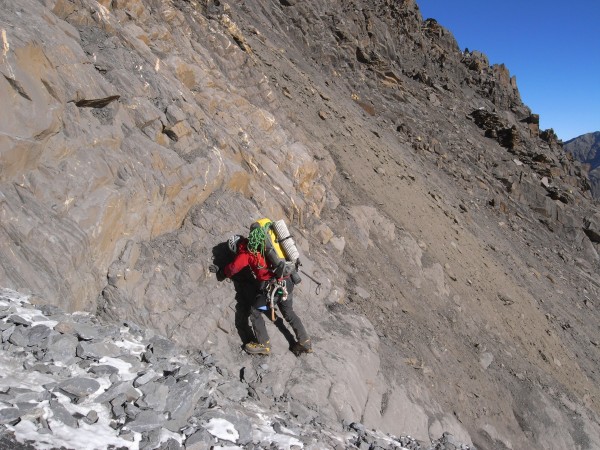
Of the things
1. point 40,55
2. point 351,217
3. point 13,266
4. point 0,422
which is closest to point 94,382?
point 0,422

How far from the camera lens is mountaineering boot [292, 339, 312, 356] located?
19.7 ft

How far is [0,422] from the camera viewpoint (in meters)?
2.80

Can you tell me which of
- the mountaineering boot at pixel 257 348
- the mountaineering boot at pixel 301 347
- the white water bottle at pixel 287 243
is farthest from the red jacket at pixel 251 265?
the mountaineering boot at pixel 301 347

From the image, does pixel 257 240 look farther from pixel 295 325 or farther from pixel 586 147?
pixel 586 147

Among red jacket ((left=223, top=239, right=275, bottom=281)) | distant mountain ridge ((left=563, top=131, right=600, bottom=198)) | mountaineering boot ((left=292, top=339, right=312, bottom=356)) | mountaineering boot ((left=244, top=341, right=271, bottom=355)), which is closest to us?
mountaineering boot ((left=244, top=341, right=271, bottom=355))

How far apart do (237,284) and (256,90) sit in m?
6.05

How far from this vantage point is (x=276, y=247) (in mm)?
5949

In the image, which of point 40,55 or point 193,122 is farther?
point 193,122

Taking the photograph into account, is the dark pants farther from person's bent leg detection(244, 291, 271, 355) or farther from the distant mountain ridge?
the distant mountain ridge

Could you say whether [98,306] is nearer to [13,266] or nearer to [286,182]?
[13,266]

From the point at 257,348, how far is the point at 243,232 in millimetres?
1903

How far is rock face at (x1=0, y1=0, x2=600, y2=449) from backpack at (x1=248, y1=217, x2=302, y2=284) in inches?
27.8

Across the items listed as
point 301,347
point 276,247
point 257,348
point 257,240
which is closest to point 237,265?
point 257,240

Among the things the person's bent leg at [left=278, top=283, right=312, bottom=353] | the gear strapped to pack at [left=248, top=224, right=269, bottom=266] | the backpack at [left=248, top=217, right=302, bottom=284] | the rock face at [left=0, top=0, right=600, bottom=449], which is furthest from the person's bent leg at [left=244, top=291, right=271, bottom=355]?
the gear strapped to pack at [left=248, top=224, right=269, bottom=266]
